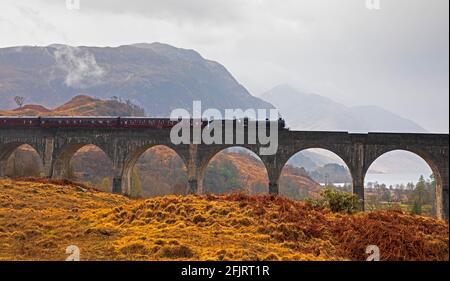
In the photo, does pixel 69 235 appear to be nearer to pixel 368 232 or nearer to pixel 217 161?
pixel 368 232

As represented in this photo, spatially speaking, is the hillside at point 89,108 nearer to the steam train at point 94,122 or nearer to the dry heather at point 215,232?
the steam train at point 94,122

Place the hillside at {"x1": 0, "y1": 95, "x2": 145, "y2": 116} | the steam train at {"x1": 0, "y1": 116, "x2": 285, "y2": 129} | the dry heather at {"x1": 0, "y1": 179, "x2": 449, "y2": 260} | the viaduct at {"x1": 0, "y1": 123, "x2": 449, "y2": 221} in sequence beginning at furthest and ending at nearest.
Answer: the hillside at {"x1": 0, "y1": 95, "x2": 145, "y2": 116}, the steam train at {"x1": 0, "y1": 116, "x2": 285, "y2": 129}, the viaduct at {"x1": 0, "y1": 123, "x2": 449, "y2": 221}, the dry heather at {"x1": 0, "y1": 179, "x2": 449, "y2": 260}

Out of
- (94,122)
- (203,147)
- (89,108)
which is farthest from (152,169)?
(203,147)

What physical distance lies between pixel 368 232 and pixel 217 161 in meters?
116

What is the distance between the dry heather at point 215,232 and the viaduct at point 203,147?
45.1ft

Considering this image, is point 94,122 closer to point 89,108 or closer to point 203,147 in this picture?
point 203,147

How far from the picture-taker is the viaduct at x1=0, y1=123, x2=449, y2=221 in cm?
3638

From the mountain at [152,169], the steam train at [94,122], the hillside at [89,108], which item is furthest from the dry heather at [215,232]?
the hillside at [89,108]

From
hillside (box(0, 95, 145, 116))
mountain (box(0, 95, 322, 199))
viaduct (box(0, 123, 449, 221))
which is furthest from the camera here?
hillside (box(0, 95, 145, 116))

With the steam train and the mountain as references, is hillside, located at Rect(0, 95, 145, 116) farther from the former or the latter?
the steam train

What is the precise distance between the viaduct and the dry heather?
45.1 ft

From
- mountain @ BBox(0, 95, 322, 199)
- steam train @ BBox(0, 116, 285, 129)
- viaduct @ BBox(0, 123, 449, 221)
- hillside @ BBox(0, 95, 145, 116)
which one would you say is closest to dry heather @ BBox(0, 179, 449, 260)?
viaduct @ BBox(0, 123, 449, 221)

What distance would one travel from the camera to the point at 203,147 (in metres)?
40.8
